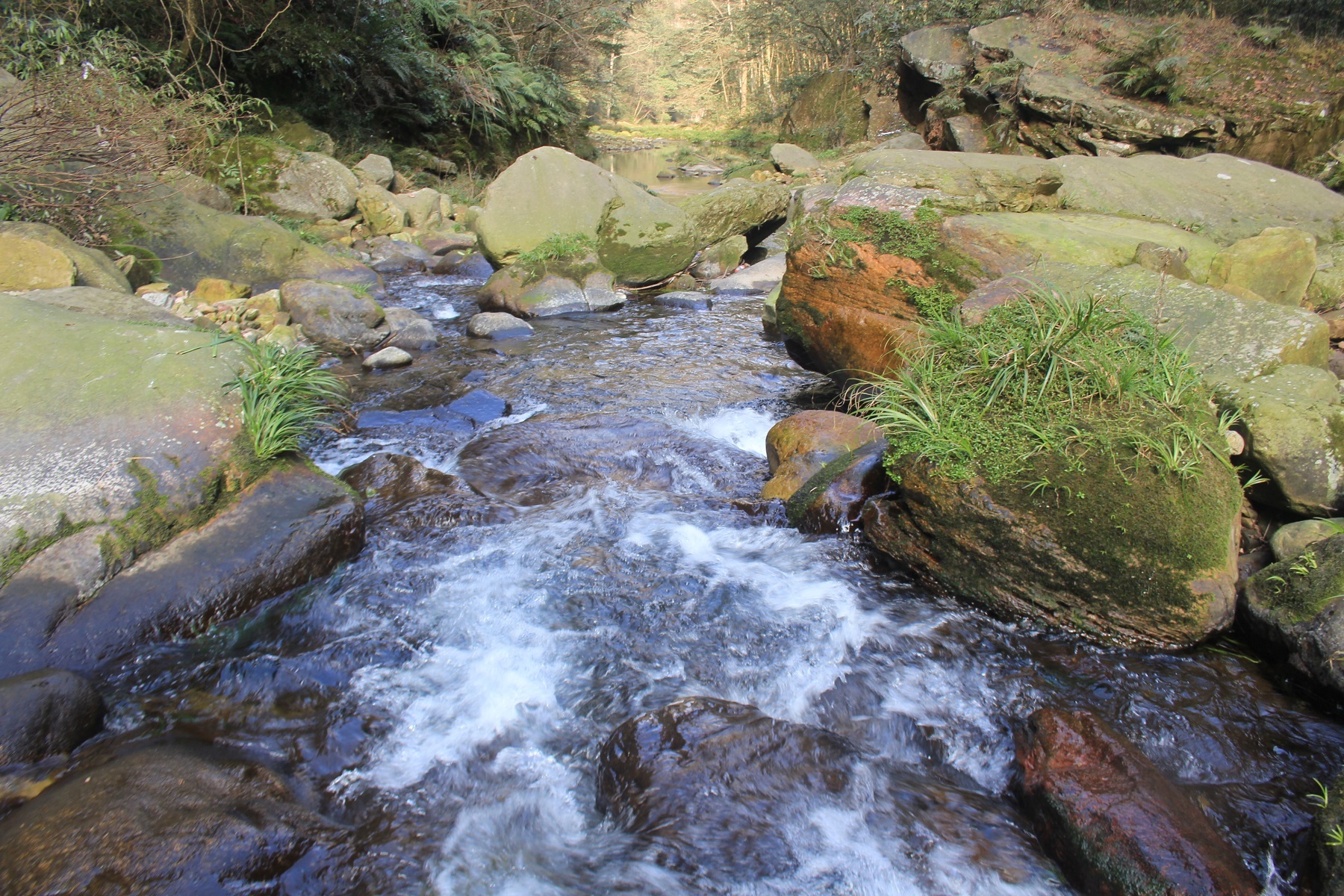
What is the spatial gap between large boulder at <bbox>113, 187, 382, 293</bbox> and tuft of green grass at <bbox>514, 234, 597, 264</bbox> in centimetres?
207

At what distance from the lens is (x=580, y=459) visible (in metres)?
5.21

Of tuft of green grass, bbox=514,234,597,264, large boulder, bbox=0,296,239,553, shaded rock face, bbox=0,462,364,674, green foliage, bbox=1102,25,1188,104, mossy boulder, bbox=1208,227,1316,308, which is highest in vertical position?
green foliage, bbox=1102,25,1188,104

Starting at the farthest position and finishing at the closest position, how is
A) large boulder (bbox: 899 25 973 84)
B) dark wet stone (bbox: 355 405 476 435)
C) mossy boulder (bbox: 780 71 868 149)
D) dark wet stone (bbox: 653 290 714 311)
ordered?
mossy boulder (bbox: 780 71 868 149), large boulder (bbox: 899 25 973 84), dark wet stone (bbox: 653 290 714 311), dark wet stone (bbox: 355 405 476 435)

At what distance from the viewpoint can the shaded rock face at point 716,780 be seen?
95.8 inches

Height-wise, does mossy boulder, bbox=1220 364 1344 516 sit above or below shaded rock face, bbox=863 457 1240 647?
above

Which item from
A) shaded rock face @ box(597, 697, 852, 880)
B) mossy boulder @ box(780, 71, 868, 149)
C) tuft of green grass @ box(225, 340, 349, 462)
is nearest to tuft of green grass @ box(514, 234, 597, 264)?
tuft of green grass @ box(225, 340, 349, 462)

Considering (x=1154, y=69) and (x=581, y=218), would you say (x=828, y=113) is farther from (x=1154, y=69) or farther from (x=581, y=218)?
(x=581, y=218)

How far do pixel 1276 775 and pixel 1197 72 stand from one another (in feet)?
47.9

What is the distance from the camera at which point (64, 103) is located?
A: 269 inches

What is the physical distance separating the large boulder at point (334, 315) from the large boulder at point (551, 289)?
6.31 feet

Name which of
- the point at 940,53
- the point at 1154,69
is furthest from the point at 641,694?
the point at 940,53

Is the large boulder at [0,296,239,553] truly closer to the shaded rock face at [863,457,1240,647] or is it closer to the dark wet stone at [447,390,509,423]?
the dark wet stone at [447,390,509,423]

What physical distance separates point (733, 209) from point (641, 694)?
9.68 metres

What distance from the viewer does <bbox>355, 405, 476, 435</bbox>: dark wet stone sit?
5898 mm
